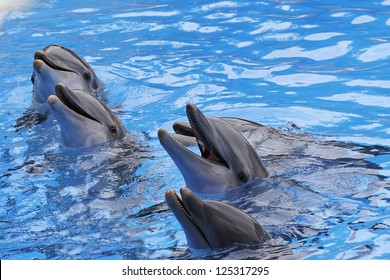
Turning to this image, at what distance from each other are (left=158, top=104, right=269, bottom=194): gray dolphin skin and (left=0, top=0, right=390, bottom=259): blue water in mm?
131

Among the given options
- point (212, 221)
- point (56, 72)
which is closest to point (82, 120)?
point (56, 72)

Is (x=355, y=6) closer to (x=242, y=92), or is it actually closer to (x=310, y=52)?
(x=310, y=52)

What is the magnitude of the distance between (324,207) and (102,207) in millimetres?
1772

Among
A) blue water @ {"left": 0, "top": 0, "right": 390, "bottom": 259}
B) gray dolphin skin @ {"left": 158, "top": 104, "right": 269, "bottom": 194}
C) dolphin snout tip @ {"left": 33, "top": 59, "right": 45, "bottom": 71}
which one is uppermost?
Answer: dolphin snout tip @ {"left": 33, "top": 59, "right": 45, "bottom": 71}

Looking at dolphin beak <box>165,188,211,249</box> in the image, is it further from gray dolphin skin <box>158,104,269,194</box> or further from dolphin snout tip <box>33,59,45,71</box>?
dolphin snout tip <box>33,59,45,71</box>

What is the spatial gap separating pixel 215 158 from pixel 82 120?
5.56ft

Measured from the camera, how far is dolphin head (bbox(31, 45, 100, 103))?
336 inches

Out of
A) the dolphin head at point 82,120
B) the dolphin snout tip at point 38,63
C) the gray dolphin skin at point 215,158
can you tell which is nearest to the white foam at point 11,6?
the dolphin snout tip at point 38,63

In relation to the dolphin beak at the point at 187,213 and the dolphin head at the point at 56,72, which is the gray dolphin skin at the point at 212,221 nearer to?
the dolphin beak at the point at 187,213

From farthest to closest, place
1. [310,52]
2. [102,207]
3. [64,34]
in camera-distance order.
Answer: [64,34]
[310,52]
[102,207]

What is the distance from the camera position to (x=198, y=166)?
632 centimetres

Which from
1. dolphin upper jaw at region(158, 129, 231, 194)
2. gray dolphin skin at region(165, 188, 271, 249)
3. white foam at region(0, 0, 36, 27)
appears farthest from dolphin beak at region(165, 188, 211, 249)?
white foam at region(0, 0, 36, 27)

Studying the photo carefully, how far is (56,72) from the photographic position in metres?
8.66

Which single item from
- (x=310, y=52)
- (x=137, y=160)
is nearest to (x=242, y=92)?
(x=310, y=52)
